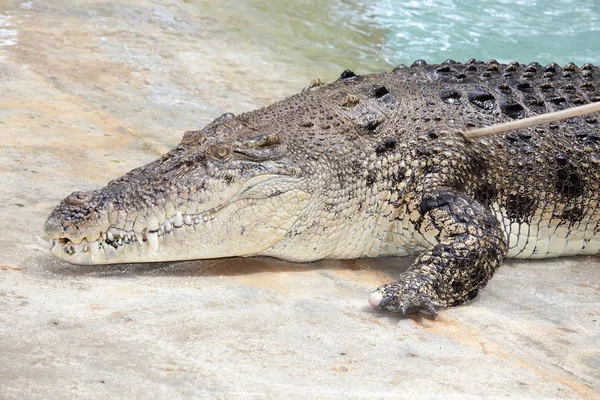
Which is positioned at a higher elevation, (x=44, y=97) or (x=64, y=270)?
(x=44, y=97)

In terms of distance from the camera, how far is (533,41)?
13.1 metres

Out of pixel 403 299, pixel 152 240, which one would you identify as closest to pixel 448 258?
pixel 403 299

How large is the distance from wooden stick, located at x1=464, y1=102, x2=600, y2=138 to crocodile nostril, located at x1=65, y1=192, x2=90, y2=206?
2.31 meters

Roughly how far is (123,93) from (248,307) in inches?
164

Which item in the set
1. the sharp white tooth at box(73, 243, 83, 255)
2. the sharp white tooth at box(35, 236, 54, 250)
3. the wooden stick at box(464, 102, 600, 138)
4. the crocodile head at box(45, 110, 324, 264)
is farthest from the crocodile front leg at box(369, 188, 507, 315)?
the sharp white tooth at box(35, 236, 54, 250)

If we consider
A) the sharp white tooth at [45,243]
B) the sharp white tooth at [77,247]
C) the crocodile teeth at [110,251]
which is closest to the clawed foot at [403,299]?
the crocodile teeth at [110,251]

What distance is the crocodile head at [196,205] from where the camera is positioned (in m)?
3.95

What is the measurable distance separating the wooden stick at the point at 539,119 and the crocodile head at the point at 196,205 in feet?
3.67

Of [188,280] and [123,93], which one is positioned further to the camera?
[123,93]

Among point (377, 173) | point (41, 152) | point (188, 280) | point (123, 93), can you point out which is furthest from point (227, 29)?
point (188, 280)

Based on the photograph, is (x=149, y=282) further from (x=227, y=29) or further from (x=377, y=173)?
(x=227, y=29)

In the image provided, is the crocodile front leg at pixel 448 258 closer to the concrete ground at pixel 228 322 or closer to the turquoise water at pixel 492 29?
the concrete ground at pixel 228 322

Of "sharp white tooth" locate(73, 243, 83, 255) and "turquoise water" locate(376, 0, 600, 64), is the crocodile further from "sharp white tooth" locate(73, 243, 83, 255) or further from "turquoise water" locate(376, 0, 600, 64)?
"turquoise water" locate(376, 0, 600, 64)

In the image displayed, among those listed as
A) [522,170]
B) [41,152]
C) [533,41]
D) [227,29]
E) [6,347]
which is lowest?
[6,347]
